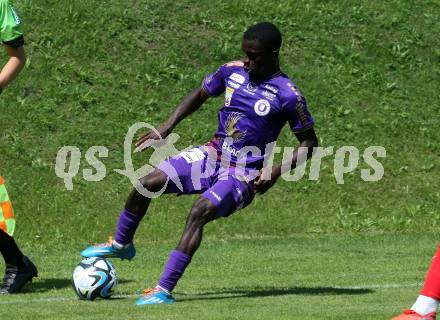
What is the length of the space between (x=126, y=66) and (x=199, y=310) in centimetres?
1110

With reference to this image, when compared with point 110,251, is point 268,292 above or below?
below

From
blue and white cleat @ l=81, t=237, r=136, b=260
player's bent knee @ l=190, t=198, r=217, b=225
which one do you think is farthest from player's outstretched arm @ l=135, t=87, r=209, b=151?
blue and white cleat @ l=81, t=237, r=136, b=260

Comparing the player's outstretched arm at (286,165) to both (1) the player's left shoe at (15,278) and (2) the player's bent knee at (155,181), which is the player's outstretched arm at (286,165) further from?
(1) the player's left shoe at (15,278)

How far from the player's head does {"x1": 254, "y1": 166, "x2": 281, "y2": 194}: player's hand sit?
97 cm

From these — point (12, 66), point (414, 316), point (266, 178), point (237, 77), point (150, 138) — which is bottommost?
point (414, 316)

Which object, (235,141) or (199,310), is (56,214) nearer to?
(235,141)

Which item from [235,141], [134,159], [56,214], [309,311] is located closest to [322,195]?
[134,159]

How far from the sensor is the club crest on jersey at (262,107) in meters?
10.4

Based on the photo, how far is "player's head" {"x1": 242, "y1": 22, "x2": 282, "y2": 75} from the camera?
33.5 ft

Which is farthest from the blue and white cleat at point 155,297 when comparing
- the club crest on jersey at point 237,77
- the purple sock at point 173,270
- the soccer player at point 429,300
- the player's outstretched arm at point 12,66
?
Result: the soccer player at point 429,300

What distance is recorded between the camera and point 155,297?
31.8 feet

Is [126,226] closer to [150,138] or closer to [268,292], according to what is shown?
[150,138]

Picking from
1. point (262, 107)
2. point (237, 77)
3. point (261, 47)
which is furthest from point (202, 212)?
point (261, 47)

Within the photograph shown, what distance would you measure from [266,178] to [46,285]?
2.82 meters
